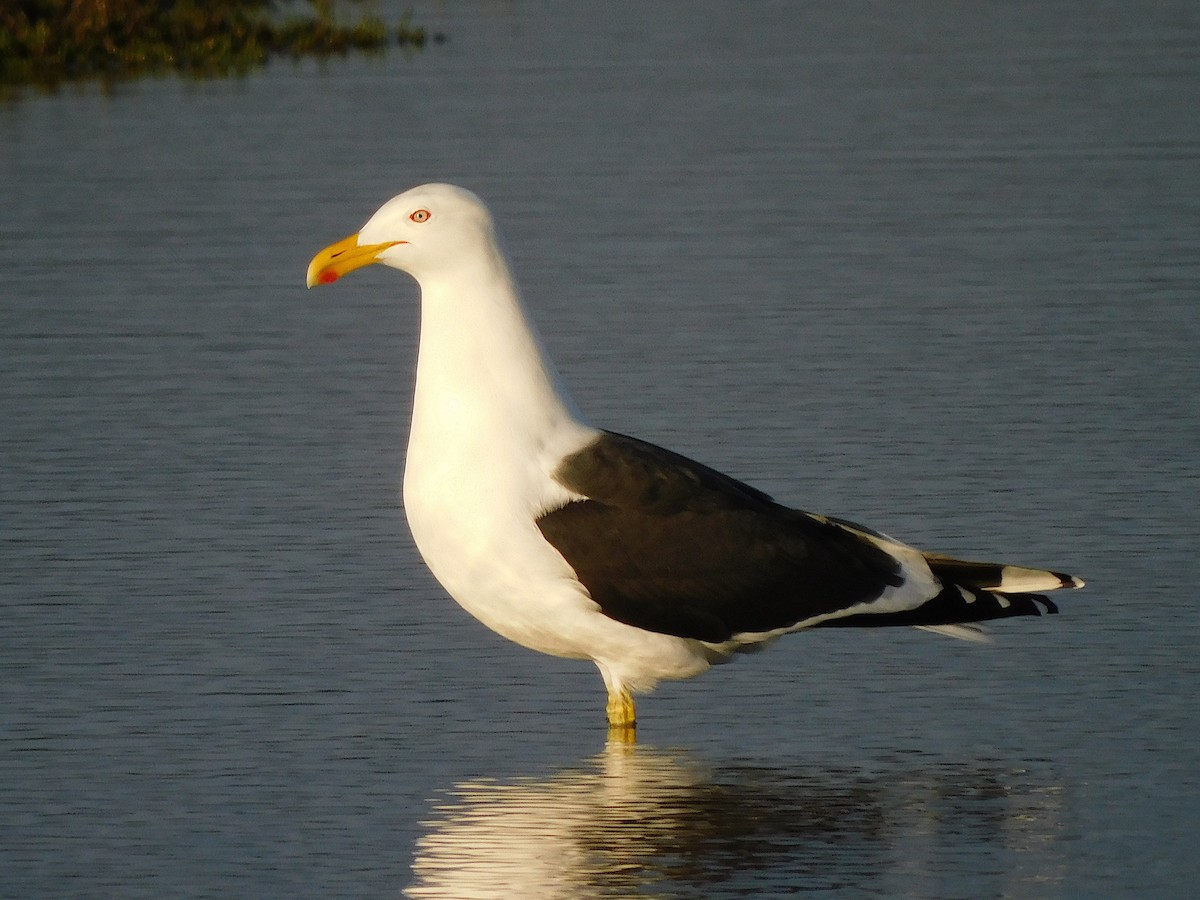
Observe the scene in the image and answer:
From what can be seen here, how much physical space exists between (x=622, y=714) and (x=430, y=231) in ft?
4.91

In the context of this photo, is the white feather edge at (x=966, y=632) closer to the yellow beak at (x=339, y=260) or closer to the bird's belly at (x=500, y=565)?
the bird's belly at (x=500, y=565)

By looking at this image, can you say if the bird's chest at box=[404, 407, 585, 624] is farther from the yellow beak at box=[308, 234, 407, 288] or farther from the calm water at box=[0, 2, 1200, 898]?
the yellow beak at box=[308, 234, 407, 288]

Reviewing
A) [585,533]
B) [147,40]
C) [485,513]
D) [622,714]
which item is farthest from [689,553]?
[147,40]

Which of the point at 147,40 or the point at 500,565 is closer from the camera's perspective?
the point at 500,565

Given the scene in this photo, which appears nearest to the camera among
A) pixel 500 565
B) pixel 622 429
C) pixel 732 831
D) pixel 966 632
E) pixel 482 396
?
pixel 732 831

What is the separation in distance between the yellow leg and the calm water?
0.10 metres

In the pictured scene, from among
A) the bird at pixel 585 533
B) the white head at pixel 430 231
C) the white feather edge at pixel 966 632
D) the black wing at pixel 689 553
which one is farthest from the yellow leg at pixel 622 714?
the white head at pixel 430 231

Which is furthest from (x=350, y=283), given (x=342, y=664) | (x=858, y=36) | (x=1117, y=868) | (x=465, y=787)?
(x=858, y=36)

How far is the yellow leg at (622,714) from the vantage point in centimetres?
736

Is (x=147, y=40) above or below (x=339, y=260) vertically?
above

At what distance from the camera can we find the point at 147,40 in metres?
24.5

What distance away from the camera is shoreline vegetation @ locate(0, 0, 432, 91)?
23.8 meters

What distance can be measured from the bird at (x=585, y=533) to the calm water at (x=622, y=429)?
12.1 inches

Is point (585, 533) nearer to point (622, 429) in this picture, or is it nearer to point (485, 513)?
point (485, 513)
